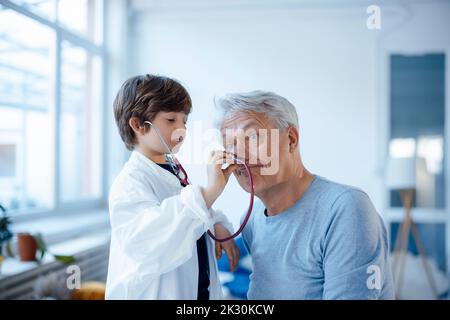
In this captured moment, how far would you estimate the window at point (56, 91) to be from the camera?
0.96 meters

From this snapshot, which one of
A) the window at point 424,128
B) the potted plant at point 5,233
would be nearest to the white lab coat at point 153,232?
the window at point 424,128

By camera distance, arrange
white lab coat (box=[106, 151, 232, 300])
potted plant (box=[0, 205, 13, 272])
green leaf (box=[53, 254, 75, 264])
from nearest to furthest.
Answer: white lab coat (box=[106, 151, 232, 300]) → green leaf (box=[53, 254, 75, 264]) → potted plant (box=[0, 205, 13, 272])

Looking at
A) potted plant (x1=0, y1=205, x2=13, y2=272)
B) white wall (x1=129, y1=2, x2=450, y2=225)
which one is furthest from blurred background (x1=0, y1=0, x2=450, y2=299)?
potted plant (x1=0, y1=205, x2=13, y2=272)

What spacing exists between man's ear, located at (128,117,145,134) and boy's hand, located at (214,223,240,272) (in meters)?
0.22

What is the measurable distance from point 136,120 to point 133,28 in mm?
352

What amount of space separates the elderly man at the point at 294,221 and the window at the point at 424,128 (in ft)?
1.42

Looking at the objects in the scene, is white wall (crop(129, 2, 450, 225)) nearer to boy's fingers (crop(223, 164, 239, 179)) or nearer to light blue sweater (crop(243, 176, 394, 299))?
light blue sweater (crop(243, 176, 394, 299))

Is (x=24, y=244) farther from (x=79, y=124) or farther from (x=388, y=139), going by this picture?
(x=388, y=139)

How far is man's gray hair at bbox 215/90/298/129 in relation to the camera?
0.81 meters

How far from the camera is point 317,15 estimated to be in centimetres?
97

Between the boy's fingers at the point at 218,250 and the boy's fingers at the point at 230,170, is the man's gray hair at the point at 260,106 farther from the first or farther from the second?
the boy's fingers at the point at 218,250

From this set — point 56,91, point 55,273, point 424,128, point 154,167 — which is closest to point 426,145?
point 424,128

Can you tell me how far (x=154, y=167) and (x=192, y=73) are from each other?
0.26 m
